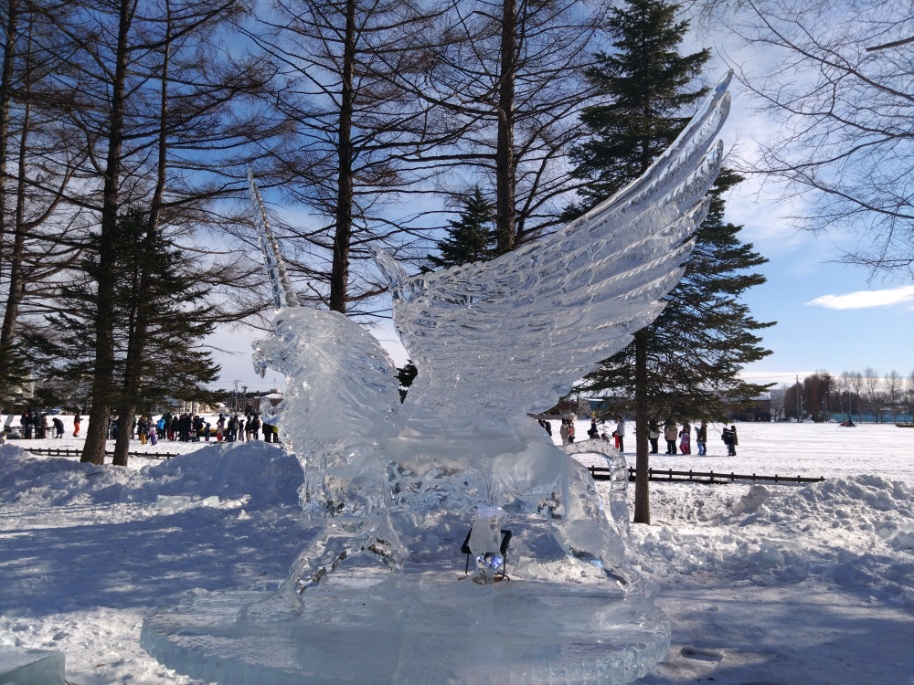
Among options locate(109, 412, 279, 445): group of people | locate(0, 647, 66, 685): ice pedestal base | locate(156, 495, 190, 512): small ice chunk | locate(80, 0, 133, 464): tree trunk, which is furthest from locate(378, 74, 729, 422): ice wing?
locate(109, 412, 279, 445): group of people

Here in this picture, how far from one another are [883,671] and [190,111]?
46.4 feet

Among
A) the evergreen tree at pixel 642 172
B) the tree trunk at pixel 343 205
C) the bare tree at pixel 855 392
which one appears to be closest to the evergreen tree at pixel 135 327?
the tree trunk at pixel 343 205

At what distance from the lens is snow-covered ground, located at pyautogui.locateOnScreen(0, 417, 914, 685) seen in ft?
16.2

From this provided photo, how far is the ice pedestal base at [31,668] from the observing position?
346 cm

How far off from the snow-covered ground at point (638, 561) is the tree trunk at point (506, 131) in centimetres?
475

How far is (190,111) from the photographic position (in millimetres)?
13828

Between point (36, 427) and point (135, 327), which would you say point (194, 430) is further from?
point (135, 327)

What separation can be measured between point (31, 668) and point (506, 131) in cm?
903

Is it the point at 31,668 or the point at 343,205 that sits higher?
the point at 343,205

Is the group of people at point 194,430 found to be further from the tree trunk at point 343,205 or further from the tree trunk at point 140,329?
the tree trunk at point 343,205

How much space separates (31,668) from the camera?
356cm

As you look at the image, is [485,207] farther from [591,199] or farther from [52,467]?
[52,467]

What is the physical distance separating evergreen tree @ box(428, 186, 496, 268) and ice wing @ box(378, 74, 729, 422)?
5.46m

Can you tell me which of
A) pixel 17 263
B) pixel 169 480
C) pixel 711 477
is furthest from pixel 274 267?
pixel 17 263
